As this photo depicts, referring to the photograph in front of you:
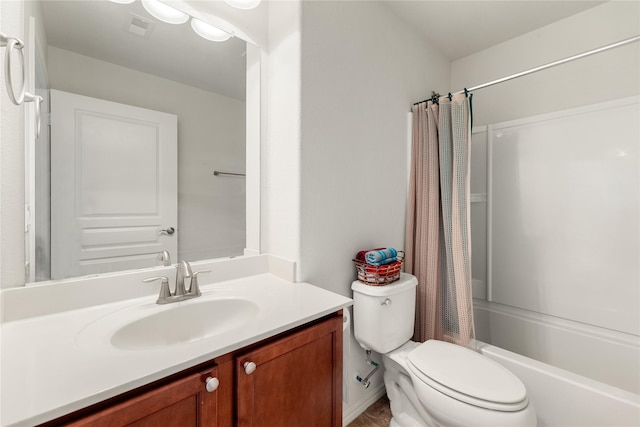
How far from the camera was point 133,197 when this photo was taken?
1.13 metres

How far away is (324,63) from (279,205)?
0.76 metres

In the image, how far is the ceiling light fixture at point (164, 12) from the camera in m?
1.14

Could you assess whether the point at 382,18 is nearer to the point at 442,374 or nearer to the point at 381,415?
the point at 442,374

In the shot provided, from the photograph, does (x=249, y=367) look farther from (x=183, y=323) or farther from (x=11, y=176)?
→ (x=11, y=176)

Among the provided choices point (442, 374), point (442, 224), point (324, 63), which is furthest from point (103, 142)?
point (442, 224)

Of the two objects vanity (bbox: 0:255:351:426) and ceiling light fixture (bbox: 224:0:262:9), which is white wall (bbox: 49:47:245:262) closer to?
vanity (bbox: 0:255:351:426)

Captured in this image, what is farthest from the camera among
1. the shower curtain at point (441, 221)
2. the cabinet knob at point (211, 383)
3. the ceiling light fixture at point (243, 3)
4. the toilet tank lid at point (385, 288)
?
the shower curtain at point (441, 221)

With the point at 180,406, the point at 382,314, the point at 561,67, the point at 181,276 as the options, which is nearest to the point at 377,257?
the point at 382,314

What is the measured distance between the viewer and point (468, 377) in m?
1.14

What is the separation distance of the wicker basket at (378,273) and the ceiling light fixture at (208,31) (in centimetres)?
133

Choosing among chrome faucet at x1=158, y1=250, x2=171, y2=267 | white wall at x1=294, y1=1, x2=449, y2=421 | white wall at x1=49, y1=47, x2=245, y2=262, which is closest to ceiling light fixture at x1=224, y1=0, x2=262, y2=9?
white wall at x1=294, y1=1, x2=449, y2=421

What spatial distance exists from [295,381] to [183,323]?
0.47 metres

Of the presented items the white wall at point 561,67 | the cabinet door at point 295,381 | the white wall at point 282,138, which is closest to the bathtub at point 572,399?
the cabinet door at point 295,381

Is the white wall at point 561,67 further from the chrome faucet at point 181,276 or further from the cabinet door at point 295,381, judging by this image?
the chrome faucet at point 181,276
